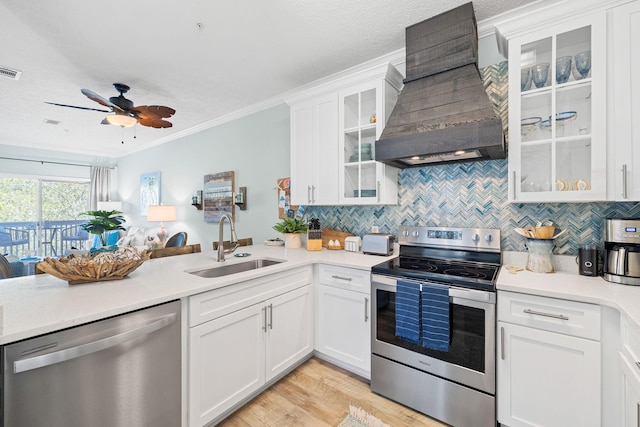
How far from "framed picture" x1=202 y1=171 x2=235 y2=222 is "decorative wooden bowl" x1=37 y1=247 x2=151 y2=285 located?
2394mm

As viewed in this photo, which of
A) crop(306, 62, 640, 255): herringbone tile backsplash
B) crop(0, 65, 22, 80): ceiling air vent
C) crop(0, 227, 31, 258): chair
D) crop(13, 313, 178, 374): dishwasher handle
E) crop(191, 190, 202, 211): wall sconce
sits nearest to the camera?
crop(13, 313, 178, 374): dishwasher handle

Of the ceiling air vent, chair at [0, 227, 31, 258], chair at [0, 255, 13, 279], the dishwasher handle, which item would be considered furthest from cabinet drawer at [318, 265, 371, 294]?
chair at [0, 227, 31, 258]

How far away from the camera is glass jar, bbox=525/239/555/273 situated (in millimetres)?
1762

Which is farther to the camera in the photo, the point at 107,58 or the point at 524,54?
the point at 107,58

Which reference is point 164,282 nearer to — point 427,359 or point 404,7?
point 427,359

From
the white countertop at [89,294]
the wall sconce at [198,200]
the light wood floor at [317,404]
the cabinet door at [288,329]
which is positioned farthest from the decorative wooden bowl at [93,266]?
the wall sconce at [198,200]

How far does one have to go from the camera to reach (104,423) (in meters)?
1.19

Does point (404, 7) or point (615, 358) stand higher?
point (404, 7)

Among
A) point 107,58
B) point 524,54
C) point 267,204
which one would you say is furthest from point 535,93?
point 107,58

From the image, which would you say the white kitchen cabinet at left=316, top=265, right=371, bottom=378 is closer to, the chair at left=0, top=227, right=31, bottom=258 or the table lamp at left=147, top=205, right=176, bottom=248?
the table lamp at left=147, top=205, right=176, bottom=248

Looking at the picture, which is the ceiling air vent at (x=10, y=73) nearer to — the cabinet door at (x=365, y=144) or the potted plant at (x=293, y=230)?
the potted plant at (x=293, y=230)

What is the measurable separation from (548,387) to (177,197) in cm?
533

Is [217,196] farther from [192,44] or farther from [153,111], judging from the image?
[192,44]

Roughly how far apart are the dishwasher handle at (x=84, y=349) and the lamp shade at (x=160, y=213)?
3.88m
